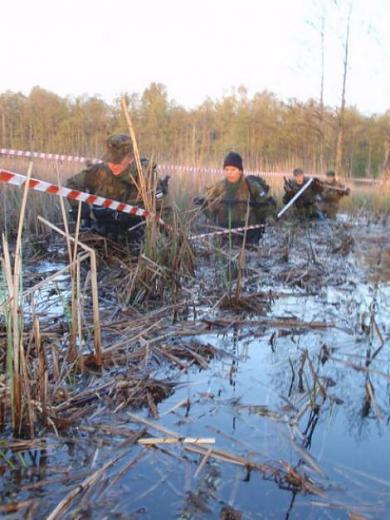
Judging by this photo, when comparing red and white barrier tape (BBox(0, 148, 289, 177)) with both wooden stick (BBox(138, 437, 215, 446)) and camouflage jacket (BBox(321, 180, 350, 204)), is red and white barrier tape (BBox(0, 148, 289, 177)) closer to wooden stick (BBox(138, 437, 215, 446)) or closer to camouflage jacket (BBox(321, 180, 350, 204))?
camouflage jacket (BBox(321, 180, 350, 204))

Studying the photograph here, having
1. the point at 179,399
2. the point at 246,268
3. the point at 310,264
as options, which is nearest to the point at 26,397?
the point at 179,399

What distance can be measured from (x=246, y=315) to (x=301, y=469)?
6.38 feet

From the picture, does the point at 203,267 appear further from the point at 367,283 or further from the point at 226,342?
the point at 226,342

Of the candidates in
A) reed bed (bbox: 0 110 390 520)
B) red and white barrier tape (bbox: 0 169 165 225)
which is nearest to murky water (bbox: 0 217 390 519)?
reed bed (bbox: 0 110 390 520)

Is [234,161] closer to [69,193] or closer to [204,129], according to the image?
[69,193]

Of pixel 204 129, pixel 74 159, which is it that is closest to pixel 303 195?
pixel 204 129

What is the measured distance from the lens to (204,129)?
42.9 ft

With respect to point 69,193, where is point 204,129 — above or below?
above

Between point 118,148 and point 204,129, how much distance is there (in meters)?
7.55

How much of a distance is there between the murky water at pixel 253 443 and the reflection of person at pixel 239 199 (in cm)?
390

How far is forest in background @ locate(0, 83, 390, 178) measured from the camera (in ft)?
30.9

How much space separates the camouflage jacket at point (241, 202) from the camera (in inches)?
286

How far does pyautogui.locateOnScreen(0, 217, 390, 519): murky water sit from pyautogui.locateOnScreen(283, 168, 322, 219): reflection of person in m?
7.60

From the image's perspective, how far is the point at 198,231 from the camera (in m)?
7.05
